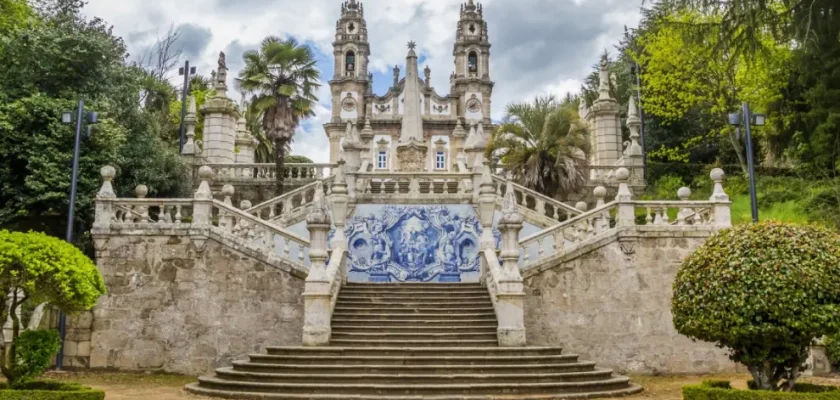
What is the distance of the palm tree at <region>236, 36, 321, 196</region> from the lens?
82.4ft

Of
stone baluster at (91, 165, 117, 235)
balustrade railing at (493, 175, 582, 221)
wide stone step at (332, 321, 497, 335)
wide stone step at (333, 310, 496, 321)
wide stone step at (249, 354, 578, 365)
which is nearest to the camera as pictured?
wide stone step at (249, 354, 578, 365)

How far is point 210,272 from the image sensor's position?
16.3 meters

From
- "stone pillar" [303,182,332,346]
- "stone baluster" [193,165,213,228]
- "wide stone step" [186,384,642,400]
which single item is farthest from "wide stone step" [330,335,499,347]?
"stone baluster" [193,165,213,228]

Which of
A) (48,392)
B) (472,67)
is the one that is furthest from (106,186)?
(472,67)

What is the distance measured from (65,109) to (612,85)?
29.0m

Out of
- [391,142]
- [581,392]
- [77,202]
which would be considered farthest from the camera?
[391,142]

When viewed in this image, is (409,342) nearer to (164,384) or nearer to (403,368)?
(403,368)

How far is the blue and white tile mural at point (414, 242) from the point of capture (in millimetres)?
18969

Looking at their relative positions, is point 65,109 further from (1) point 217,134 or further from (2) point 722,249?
(2) point 722,249

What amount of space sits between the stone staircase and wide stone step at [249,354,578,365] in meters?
0.02

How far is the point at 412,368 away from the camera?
12.5 meters

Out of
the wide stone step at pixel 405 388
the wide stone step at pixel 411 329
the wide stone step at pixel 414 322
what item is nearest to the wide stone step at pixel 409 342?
the wide stone step at pixel 411 329

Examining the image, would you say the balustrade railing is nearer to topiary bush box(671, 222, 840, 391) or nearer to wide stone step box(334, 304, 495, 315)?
wide stone step box(334, 304, 495, 315)

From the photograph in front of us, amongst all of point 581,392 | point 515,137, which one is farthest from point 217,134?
point 581,392
